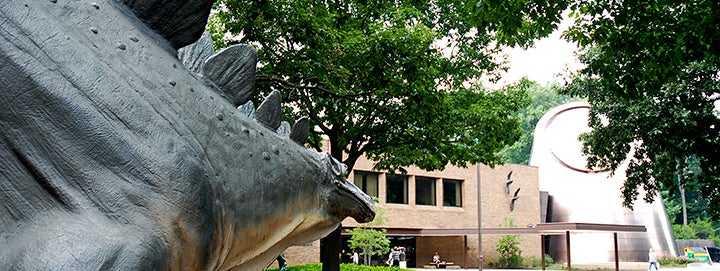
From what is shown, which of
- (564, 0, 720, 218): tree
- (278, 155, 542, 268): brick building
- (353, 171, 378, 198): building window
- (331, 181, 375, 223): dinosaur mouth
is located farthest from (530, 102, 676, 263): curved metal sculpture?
(331, 181, 375, 223): dinosaur mouth

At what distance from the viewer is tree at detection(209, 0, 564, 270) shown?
31.2ft

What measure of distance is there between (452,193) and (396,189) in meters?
4.51

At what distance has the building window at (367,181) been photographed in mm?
32344

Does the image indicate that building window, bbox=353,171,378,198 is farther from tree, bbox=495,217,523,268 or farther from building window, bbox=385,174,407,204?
tree, bbox=495,217,523,268

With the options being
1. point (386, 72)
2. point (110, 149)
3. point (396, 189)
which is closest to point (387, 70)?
point (386, 72)

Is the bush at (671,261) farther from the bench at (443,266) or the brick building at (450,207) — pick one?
the bench at (443,266)

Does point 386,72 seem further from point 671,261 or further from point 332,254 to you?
point 671,261

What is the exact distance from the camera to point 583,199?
40000 mm

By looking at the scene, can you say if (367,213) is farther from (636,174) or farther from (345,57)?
(636,174)

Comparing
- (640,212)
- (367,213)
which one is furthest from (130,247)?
(640,212)

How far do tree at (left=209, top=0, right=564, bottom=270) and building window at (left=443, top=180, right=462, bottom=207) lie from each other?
20.2 m

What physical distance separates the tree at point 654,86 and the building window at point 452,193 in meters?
16.4

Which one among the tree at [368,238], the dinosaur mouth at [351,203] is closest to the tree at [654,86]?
the dinosaur mouth at [351,203]

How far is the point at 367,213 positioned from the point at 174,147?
4.63ft
